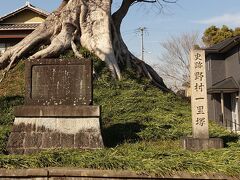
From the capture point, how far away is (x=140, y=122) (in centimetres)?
984

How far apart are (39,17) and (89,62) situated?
85.0 ft

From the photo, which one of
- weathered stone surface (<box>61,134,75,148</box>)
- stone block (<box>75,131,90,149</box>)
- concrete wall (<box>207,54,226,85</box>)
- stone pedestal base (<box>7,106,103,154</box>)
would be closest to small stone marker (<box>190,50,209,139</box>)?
stone pedestal base (<box>7,106,103,154</box>)

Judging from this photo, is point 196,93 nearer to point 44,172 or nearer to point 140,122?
point 140,122

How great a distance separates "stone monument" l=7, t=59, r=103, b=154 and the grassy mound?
53 centimetres

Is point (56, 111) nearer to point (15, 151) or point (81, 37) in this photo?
point (15, 151)

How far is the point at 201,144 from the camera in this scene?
23.2ft

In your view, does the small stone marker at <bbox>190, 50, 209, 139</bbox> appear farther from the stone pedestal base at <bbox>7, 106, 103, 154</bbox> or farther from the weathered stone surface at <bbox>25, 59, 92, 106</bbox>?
the weathered stone surface at <bbox>25, 59, 92, 106</bbox>

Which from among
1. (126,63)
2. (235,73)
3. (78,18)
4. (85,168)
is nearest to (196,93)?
(85,168)

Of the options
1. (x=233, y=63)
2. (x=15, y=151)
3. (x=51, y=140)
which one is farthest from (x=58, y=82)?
(x=233, y=63)

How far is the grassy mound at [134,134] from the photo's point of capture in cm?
554

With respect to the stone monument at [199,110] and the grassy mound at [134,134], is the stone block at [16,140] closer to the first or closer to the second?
the grassy mound at [134,134]

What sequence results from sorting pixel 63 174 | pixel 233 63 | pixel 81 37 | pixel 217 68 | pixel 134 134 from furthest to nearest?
pixel 217 68 < pixel 233 63 < pixel 81 37 < pixel 134 134 < pixel 63 174

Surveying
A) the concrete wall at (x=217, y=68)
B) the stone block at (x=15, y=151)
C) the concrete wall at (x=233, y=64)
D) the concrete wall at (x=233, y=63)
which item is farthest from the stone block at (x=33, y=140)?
the concrete wall at (x=217, y=68)

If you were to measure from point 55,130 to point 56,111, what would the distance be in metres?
0.42
